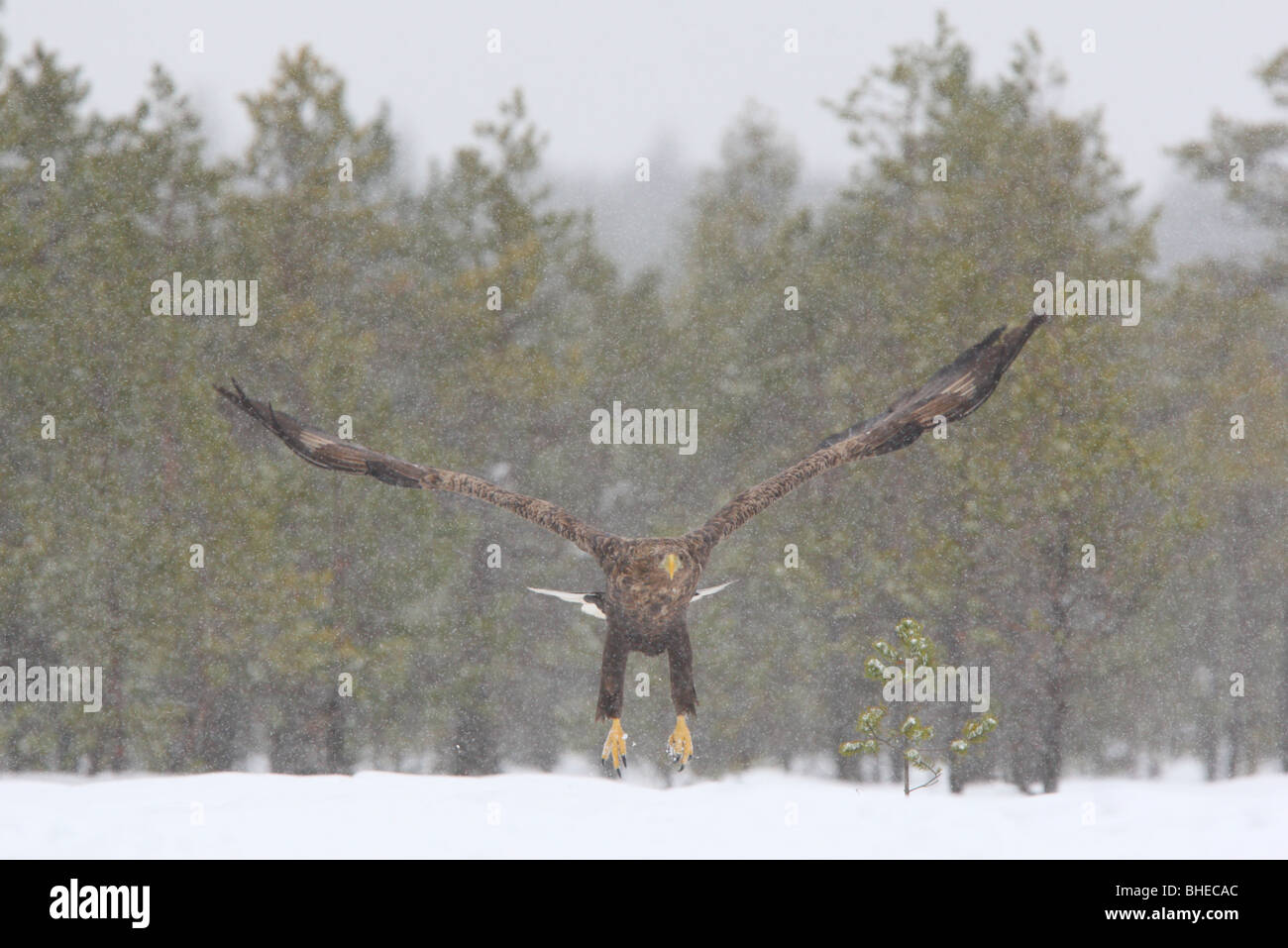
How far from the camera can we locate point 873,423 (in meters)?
13.2

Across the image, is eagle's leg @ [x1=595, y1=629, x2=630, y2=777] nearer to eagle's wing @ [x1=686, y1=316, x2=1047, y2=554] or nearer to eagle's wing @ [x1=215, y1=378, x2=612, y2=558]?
eagle's wing @ [x1=215, y1=378, x2=612, y2=558]

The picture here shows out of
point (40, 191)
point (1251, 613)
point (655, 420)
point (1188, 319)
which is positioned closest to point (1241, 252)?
point (1188, 319)

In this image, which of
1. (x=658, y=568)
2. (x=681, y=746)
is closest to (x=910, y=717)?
(x=681, y=746)

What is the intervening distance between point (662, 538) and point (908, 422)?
266 cm

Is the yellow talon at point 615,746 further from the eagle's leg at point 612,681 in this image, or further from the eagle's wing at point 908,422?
the eagle's wing at point 908,422

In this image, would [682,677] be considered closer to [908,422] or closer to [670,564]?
[670,564]

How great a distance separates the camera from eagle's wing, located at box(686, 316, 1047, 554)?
12.0 metres

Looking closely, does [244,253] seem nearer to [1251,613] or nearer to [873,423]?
[873,423]

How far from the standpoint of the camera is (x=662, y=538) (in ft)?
39.5

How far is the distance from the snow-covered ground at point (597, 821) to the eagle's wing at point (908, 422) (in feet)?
12.4

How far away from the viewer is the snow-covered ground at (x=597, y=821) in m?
13.6

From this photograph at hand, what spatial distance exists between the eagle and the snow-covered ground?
2.57 meters

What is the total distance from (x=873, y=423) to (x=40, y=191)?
18.2 meters

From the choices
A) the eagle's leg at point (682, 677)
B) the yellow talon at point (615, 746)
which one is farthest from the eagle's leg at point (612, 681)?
the eagle's leg at point (682, 677)
